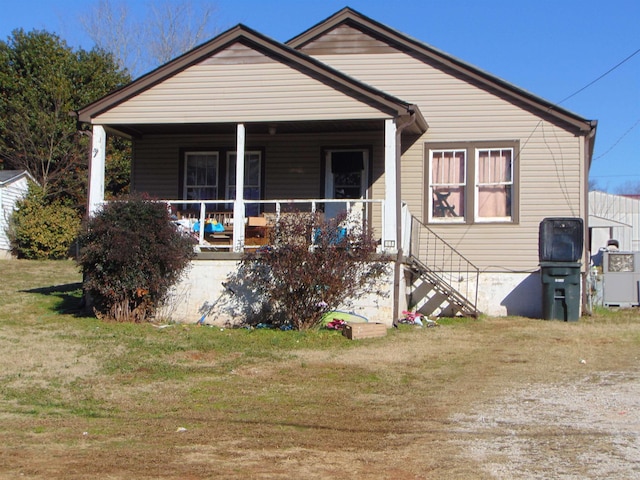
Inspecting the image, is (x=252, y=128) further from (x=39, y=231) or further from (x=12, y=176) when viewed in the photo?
(x=12, y=176)

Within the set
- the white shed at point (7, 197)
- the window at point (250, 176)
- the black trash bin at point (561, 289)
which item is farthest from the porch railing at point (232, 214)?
the white shed at point (7, 197)

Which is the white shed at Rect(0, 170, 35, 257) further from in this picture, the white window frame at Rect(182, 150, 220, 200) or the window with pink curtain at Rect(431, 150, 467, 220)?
the window with pink curtain at Rect(431, 150, 467, 220)

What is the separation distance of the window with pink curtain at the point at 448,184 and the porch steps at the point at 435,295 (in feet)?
4.05

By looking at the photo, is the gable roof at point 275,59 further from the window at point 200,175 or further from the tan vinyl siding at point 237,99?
the window at point 200,175

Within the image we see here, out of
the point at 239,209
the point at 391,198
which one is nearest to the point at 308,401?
the point at 391,198

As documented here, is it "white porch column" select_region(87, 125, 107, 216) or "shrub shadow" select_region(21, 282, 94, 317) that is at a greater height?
"white porch column" select_region(87, 125, 107, 216)

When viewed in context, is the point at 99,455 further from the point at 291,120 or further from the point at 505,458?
the point at 291,120

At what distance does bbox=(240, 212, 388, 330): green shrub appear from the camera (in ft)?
40.8

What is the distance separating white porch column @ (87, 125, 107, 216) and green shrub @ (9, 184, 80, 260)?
45.5 ft

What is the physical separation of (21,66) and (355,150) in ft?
70.2

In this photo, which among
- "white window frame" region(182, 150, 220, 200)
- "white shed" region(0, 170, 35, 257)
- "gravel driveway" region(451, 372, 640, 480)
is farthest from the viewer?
"white shed" region(0, 170, 35, 257)

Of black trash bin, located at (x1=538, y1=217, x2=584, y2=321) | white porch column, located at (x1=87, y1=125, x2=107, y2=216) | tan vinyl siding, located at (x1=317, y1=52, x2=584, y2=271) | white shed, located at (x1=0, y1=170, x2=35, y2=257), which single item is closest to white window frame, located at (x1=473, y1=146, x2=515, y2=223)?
tan vinyl siding, located at (x1=317, y1=52, x2=584, y2=271)

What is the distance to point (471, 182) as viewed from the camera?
15930 millimetres

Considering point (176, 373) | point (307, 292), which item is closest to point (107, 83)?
point (307, 292)
